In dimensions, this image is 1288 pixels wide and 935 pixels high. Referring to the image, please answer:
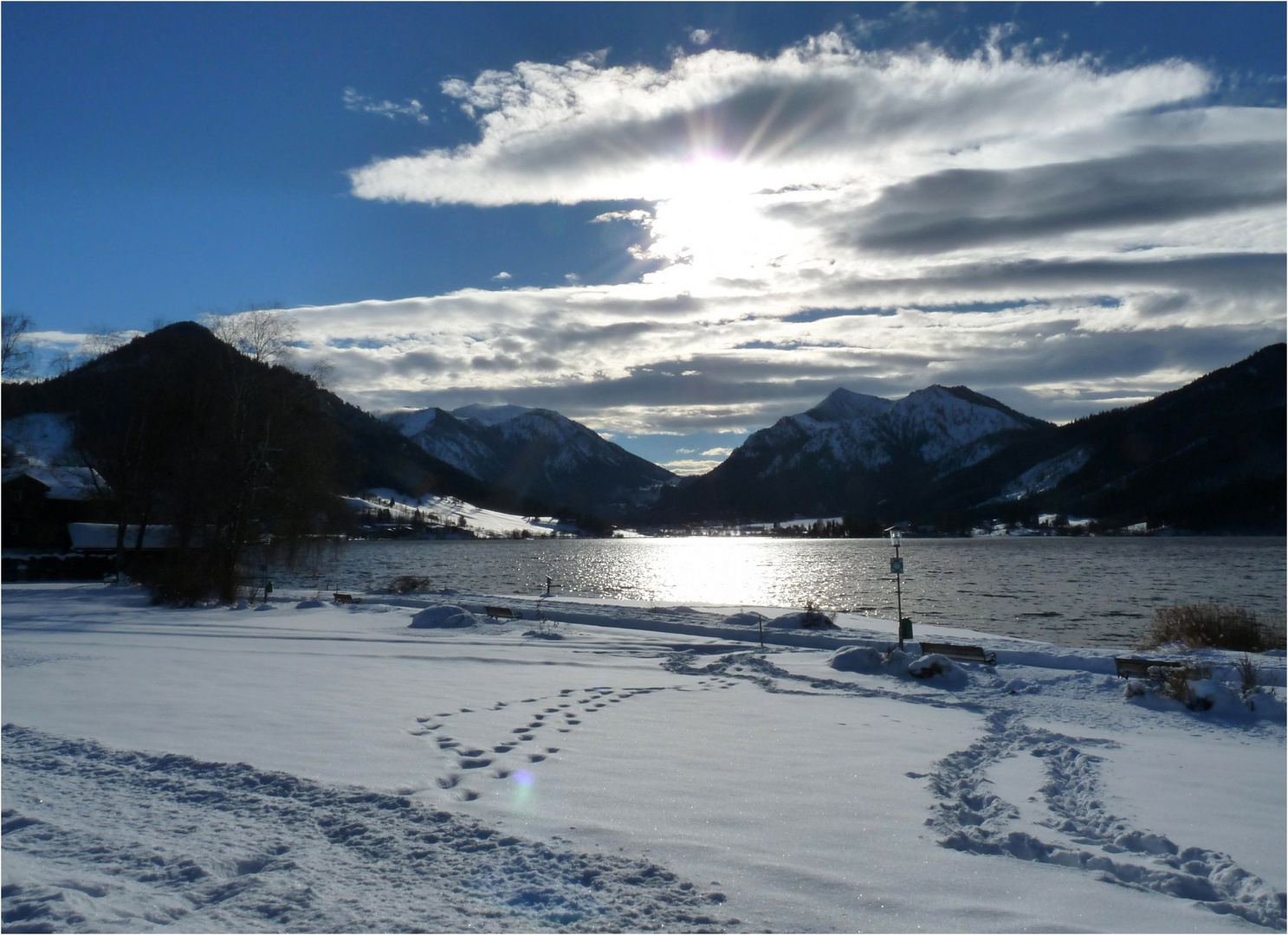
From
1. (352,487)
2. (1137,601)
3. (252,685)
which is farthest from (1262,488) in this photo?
(252,685)

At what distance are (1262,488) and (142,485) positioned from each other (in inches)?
7762

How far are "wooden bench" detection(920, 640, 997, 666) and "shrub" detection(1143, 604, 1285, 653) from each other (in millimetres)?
10347

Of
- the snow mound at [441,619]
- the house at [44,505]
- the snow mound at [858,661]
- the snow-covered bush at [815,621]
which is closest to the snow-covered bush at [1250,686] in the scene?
the snow mound at [858,661]

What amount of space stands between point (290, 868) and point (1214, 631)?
→ 2688cm

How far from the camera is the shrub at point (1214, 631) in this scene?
2255 centimetres

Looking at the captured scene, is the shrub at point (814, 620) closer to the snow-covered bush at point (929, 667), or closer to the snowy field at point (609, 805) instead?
the snow-covered bush at point (929, 667)

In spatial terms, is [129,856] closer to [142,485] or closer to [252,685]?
[252,685]

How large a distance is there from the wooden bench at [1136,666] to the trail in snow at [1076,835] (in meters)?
6.56

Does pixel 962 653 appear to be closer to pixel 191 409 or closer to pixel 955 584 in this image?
pixel 191 409

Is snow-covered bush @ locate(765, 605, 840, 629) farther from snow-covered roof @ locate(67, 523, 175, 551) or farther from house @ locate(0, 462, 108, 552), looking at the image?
snow-covered roof @ locate(67, 523, 175, 551)

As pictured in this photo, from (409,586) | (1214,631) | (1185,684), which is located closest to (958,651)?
(1185,684)

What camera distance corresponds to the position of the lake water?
3884cm

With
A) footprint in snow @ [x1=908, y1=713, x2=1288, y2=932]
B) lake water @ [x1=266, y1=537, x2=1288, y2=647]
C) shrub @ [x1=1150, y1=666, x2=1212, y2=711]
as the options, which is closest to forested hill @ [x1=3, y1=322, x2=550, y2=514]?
lake water @ [x1=266, y1=537, x2=1288, y2=647]

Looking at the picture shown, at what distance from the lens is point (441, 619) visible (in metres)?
22.6
